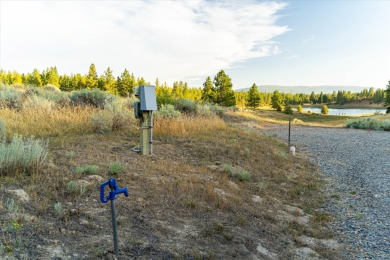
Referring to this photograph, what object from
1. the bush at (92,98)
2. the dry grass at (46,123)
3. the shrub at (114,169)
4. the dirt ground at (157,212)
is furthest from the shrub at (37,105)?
the shrub at (114,169)

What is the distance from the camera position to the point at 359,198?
6.39m

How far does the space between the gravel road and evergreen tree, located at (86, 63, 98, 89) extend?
58.7 meters

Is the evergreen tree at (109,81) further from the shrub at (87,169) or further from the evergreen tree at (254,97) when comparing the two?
the shrub at (87,169)

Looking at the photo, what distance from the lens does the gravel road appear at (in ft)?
14.2

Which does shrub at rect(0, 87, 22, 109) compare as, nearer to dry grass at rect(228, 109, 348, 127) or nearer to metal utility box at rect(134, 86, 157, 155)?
metal utility box at rect(134, 86, 157, 155)

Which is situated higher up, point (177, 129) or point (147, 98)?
point (147, 98)

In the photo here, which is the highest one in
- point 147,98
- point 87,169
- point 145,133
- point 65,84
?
point 65,84

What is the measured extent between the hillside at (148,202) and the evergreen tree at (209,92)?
4182 cm

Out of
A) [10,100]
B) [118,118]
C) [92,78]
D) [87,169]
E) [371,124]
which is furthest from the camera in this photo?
[92,78]

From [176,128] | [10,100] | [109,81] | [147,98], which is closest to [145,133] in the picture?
[147,98]

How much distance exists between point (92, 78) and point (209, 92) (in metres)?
28.9

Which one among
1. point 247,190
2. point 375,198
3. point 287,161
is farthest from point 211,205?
point 287,161

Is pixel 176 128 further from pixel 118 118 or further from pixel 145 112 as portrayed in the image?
pixel 145 112

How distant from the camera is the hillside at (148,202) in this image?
2.97 metres
